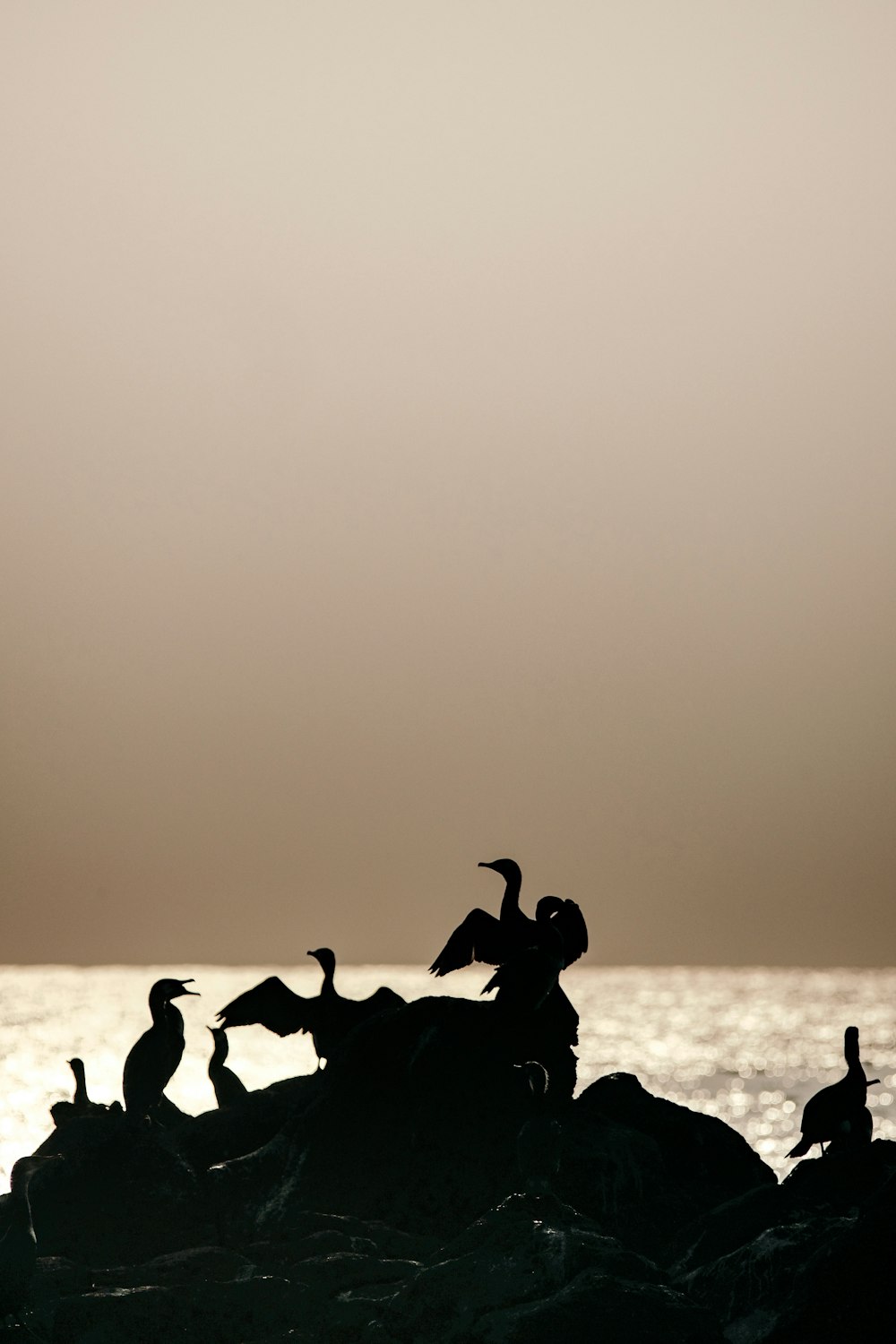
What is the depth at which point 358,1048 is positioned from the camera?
68.2 feet

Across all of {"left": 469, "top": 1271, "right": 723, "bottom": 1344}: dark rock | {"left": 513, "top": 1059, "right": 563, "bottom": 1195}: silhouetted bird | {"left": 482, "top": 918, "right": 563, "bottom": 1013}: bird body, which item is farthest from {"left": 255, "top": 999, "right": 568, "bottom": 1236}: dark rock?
{"left": 469, "top": 1271, "right": 723, "bottom": 1344}: dark rock

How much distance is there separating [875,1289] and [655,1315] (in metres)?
2.12

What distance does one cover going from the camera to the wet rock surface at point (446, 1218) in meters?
17.8

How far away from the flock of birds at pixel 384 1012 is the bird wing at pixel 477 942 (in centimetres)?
1

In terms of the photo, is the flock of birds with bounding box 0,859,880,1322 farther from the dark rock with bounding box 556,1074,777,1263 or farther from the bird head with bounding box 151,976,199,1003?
the dark rock with bounding box 556,1074,777,1263

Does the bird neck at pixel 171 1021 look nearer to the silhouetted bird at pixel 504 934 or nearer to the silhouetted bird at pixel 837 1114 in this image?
the silhouetted bird at pixel 504 934

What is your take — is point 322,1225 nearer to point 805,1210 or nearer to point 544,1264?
point 544,1264

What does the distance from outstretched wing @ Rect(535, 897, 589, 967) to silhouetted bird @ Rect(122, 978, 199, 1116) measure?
428 centimetres

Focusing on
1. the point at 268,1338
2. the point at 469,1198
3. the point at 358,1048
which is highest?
the point at 358,1048

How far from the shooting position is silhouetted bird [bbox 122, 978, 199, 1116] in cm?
2105

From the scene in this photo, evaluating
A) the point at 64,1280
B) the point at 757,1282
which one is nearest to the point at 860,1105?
the point at 757,1282

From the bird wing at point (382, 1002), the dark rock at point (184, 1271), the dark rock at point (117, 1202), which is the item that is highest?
the bird wing at point (382, 1002)

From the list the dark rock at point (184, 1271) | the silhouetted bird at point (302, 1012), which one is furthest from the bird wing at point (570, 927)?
the dark rock at point (184, 1271)

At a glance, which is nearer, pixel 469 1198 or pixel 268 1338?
pixel 268 1338
